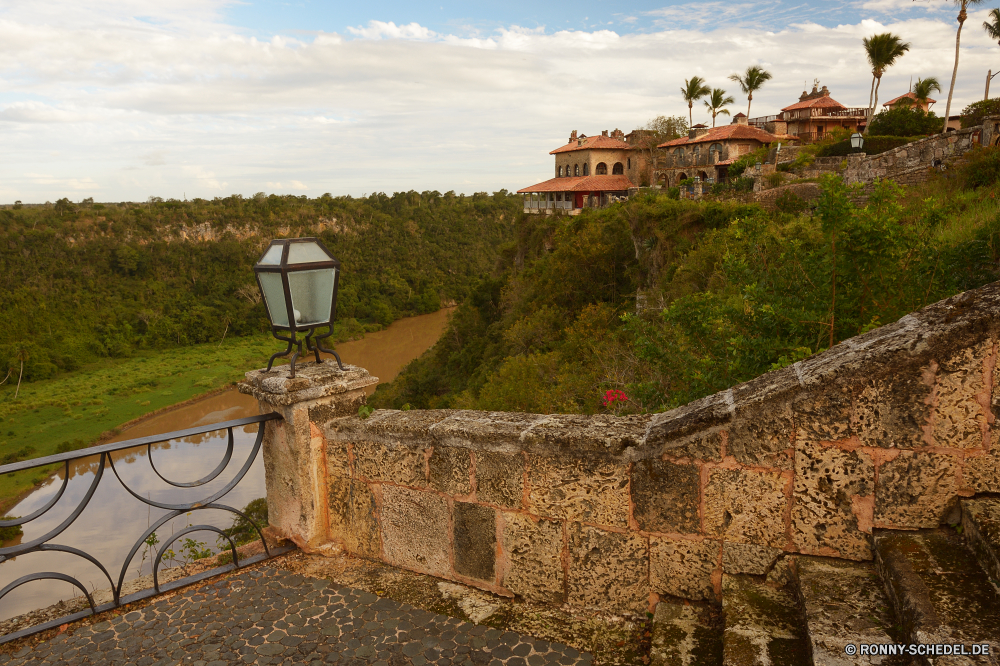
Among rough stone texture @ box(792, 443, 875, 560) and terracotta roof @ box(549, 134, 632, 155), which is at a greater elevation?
terracotta roof @ box(549, 134, 632, 155)

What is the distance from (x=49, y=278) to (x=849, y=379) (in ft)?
212

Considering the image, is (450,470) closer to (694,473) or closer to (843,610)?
(694,473)

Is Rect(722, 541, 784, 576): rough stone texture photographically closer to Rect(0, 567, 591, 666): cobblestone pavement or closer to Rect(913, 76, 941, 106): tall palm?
Rect(0, 567, 591, 666): cobblestone pavement

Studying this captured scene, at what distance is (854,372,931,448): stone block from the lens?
1.88 m

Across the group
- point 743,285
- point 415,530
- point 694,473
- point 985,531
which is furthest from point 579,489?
point 743,285

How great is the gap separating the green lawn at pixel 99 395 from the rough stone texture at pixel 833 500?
28.6 meters

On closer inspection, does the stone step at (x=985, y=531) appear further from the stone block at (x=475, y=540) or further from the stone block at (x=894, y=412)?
the stone block at (x=475, y=540)

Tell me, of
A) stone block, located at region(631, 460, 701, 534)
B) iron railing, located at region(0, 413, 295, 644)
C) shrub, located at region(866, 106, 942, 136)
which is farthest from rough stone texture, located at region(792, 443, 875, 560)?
shrub, located at region(866, 106, 942, 136)

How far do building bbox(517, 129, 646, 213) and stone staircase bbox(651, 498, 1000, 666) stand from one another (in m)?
33.4

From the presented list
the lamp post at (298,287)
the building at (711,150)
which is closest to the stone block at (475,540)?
the lamp post at (298,287)

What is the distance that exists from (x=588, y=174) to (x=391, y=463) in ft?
124

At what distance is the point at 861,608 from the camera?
1.81m

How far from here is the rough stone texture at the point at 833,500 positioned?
1.98 m

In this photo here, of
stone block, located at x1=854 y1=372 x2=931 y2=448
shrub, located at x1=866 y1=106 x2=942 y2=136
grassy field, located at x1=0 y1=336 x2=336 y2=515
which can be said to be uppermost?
shrub, located at x1=866 y1=106 x2=942 y2=136
